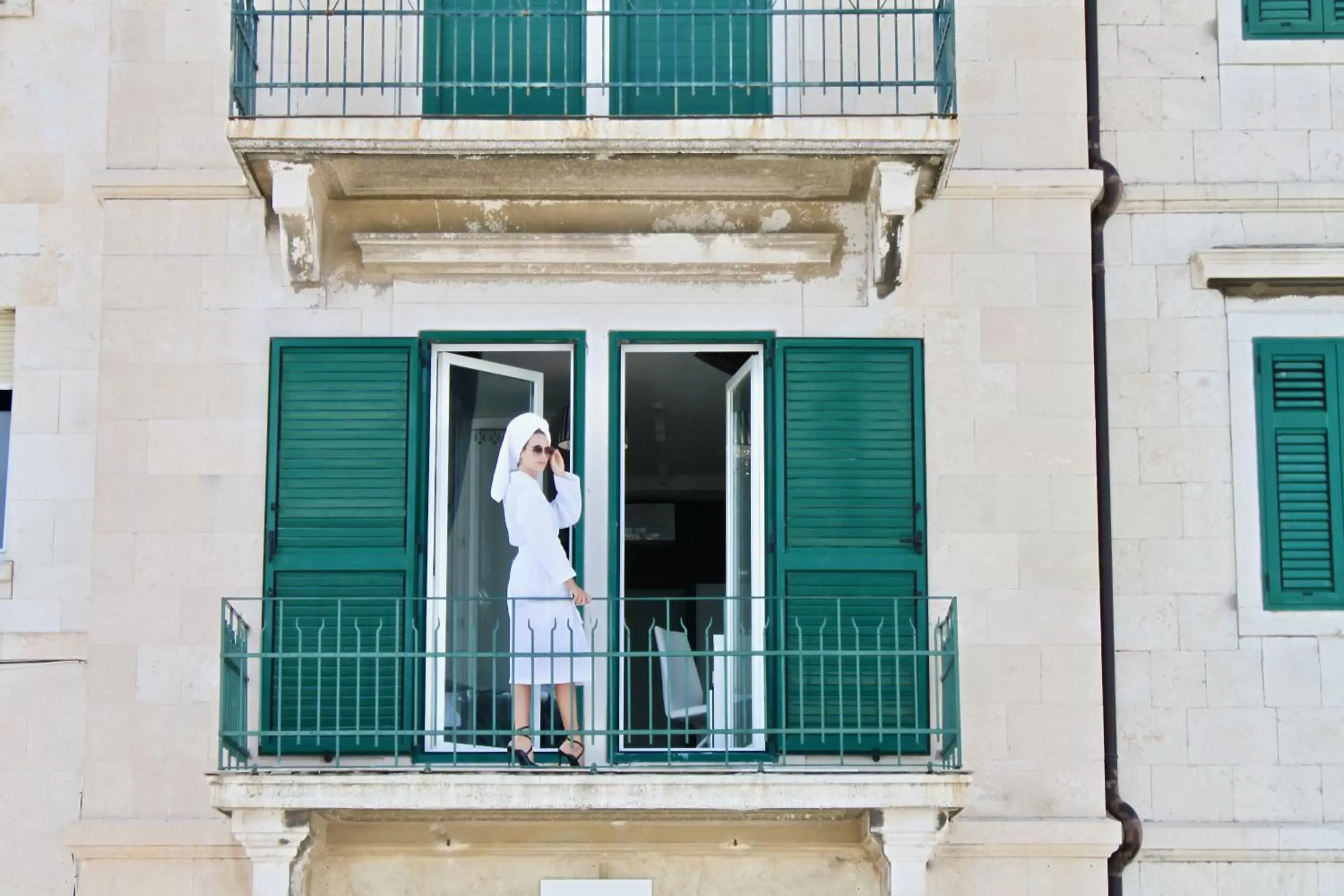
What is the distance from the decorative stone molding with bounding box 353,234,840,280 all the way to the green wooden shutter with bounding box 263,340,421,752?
46cm

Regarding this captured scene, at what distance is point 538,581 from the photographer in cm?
1072

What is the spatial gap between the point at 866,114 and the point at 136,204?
372 centimetres

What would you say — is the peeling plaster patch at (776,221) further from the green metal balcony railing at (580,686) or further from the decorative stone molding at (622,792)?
the decorative stone molding at (622,792)

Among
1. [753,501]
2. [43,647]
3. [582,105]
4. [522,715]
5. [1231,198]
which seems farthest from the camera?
[582,105]

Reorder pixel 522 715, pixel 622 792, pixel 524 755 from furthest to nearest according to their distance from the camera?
pixel 522 715 → pixel 524 755 → pixel 622 792

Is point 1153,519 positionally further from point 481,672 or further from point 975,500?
point 481,672

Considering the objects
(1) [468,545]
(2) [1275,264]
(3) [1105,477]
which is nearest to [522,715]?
(1) [468,545]

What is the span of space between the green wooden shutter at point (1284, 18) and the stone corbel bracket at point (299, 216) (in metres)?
4.94

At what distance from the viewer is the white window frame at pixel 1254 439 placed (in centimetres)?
1115

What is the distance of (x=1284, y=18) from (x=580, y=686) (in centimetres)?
510

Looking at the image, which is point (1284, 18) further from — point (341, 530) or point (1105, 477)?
point (341, 530)

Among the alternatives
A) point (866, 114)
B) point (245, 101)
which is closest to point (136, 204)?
point (245, 101)

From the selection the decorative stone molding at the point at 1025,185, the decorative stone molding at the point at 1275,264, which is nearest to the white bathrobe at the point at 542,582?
the decorative stone molding at the point at 1025,185

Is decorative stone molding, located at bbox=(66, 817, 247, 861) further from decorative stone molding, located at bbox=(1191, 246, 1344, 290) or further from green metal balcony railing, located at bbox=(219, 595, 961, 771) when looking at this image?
decorative stone molding, located at bbox=(1191, 246, 1344, 290)
